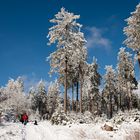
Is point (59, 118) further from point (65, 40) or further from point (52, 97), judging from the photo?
point (52, 97)

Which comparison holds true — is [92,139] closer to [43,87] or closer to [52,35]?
[52,35]

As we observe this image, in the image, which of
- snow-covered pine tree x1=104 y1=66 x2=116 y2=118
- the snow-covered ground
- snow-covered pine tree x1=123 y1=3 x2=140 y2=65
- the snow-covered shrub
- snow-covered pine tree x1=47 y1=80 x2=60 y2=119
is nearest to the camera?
the snow-covered ground

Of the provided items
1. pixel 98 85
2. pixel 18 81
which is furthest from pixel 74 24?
pixel 18 81

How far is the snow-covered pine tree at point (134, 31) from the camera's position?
35281mm

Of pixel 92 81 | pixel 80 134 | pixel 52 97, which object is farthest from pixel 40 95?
pixel 80 134

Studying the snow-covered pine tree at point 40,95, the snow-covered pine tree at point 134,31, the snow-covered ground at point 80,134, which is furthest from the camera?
the snow-covered pine tree at point 40,95

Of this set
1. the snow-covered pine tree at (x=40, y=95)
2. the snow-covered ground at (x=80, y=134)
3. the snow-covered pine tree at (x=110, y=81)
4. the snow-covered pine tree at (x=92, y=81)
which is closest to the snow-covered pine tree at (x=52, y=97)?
the snow-covered pine tree at (x=40, y=95)

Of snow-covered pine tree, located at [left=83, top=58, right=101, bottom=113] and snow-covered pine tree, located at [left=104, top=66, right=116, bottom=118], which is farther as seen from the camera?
snow-covered pine tree, located at [left=104, top=66, right=116, bottom=118]

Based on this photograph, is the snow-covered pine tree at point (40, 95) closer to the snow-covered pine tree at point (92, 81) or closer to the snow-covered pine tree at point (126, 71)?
the snow-covered pine tree at point (92, 81)

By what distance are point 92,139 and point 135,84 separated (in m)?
47.4

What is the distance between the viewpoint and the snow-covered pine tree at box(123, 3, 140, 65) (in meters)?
35.3

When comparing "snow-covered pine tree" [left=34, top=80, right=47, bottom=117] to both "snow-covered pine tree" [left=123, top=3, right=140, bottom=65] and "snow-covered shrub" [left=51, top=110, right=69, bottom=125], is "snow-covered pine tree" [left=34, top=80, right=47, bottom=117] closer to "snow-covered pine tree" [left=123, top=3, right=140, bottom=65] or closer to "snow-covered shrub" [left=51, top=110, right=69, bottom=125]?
"snow-covered pine tree" [left=123, top=3, right=140, bottom=65]

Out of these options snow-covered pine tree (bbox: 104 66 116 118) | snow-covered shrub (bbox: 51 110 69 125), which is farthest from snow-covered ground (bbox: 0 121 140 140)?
snow-covered pine tree (bbox: 104 66 116 118)

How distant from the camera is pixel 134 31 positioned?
35.6 metres
